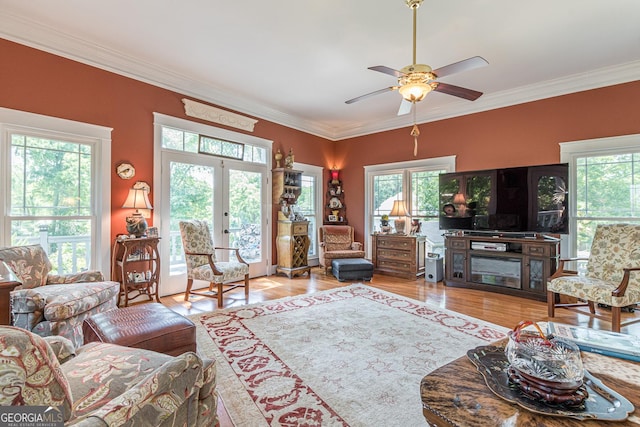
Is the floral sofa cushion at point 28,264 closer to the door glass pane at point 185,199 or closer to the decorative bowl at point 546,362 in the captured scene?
the door glass pane at point 185,199

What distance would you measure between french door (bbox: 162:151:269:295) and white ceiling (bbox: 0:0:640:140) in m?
1.09

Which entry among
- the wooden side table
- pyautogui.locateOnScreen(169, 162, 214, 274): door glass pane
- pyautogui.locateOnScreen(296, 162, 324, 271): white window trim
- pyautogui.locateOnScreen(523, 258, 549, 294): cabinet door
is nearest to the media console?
pyautogui.locateOnScreen(523, 258, 549, 294): cabinet door

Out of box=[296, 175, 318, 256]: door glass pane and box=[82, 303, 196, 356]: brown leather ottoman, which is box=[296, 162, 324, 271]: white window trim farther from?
box=[82, 303, 196, 356]: brown leather ottoman

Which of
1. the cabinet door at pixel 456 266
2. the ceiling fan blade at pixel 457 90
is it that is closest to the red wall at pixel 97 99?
the ceiling fan blade at pixel 457 90

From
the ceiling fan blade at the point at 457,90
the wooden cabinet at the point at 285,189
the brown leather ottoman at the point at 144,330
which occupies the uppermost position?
the ceiling fan blade at the point at 457,90

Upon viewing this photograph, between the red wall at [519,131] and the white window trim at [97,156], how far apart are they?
180 inches

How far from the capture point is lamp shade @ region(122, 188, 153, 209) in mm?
3535

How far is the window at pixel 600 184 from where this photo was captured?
382 centimetres

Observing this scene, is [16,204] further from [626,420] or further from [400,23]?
[626,420]

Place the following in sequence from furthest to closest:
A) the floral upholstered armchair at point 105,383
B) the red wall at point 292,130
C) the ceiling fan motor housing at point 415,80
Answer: the red wall at point 292,130 < the ceiling fan motor housing at point 415,80 < the floral upholstered armchair at point 105,383

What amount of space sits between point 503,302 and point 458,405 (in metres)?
3.54

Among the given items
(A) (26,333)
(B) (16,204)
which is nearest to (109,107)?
(B) (16,204)

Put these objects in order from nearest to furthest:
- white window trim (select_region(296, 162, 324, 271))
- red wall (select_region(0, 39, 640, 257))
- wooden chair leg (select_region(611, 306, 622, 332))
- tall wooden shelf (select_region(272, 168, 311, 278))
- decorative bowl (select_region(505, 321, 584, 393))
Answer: decorative bowl (select_region(505, 321, 584, 393)) → wooden chair leg (select_region(611, 306, 622, 332)) → red wall (select_region(0, 39, 640, 257)) → tall wooden shelf (select_region(272, 168, 311, 278)) → white window trim (select_region(296, 162, 324, 271))

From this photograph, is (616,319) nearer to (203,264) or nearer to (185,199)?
(203,264)
